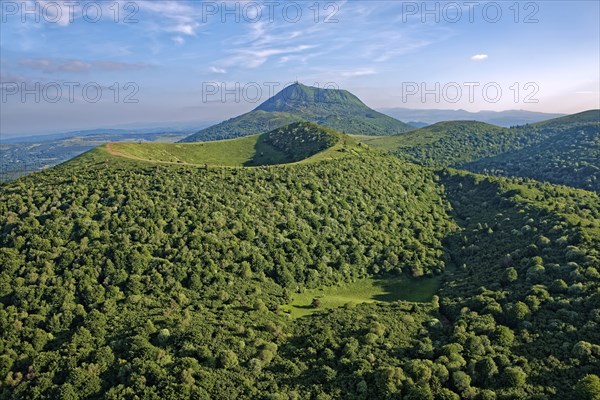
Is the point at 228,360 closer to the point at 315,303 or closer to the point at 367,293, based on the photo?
the point at 315,303

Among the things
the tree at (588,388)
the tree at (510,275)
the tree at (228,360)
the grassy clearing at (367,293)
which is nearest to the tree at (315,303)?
the grassy clearing at (367,293)

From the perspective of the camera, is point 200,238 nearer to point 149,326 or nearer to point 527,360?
point 149,326

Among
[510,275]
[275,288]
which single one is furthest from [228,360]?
[510,275]

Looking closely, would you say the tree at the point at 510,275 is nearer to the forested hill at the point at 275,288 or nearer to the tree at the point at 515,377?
the forested hill at the point at 275,288

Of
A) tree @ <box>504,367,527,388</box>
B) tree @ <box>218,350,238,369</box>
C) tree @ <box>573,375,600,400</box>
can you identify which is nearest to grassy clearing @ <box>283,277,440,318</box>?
tree @ <box>218,350,238,369</box>

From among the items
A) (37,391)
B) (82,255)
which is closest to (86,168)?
(82,255)

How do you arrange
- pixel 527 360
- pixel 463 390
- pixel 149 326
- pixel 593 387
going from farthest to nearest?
pixel 149 326, pixel 527 360, pixel 463 390, pixel 593 387
